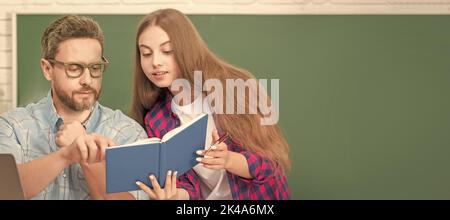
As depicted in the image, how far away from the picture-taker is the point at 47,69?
227cm

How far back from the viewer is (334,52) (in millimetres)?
2303

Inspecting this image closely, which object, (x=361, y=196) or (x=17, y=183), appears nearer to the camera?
(x=17, y=183)

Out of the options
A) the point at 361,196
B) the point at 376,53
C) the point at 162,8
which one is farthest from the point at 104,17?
the point at 361,196

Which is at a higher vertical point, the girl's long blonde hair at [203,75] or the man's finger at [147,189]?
the girl's long blonde hair at [203,75]

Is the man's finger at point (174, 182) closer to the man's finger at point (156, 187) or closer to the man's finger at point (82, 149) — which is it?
the man's finger at point (156, 187)

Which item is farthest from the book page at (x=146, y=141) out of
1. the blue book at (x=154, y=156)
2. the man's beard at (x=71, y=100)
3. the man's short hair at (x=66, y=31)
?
the man's short hair at (x=66, y=31)

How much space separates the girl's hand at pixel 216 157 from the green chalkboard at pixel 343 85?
9.9 inches

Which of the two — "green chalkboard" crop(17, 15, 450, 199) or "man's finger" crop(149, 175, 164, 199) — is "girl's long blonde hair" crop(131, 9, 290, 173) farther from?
A: "man's finger" crop(149, 175, 164, 199)

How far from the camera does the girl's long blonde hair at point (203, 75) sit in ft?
7.40

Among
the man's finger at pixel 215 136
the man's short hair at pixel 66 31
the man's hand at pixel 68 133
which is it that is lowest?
the man's finger at pixel 215 136

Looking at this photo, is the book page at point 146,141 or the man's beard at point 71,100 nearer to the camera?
the book page at point 146,141

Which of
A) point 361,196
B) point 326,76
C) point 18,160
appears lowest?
point 361,196
